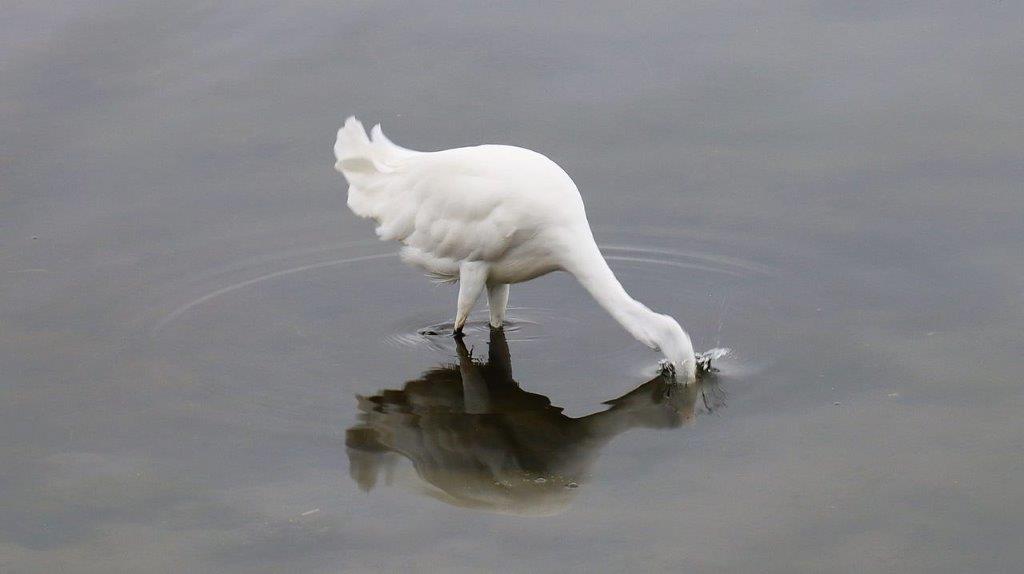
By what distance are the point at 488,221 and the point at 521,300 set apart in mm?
1244

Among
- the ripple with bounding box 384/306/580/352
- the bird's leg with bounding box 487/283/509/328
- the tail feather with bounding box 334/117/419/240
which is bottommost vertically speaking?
the ripple with bounding box 384/306/580/352

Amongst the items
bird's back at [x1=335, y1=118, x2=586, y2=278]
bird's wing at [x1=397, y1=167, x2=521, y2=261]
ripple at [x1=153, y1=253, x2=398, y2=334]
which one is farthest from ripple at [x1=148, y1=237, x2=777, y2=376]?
bird's wing at [x1=397, y1=167, x2=521, y2=261]

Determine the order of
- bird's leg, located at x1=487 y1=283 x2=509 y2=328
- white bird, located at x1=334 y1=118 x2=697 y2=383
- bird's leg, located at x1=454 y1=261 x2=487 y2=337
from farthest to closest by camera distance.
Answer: bird's leg, located at x1=487 y1=283 x2=509 y2=328 → bird's leg, located at x1=454 y1=261 x2=487 y2=337 → white bird, located at x1=334 y1=118 x2=697 y2=383

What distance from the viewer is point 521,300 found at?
12.1m

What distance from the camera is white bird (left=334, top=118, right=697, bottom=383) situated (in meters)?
10.7

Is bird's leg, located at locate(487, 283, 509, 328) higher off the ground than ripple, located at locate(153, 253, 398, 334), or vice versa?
ripple, located at locate(153, 253, 398, 334)

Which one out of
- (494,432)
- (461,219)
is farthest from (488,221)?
(494,432)

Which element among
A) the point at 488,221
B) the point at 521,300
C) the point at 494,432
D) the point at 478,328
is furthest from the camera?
the point at 521,300

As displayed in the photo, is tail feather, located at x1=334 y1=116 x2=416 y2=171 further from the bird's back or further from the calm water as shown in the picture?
the calm water

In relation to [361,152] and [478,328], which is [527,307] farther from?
[361,152]

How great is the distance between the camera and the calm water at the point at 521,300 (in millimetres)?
9039

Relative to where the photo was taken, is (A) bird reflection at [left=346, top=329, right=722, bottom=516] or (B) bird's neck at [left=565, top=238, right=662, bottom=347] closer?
(A) bird reflection at [left=346, top=329, right=722, bottom=516]

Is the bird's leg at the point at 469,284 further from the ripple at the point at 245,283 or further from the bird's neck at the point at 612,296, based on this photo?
the ripple at the point at 245,283

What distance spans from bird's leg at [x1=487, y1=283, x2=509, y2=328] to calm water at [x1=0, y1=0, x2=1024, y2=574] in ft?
0.50
